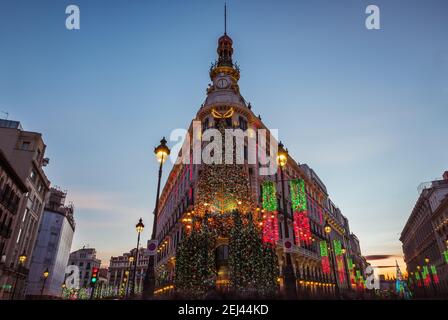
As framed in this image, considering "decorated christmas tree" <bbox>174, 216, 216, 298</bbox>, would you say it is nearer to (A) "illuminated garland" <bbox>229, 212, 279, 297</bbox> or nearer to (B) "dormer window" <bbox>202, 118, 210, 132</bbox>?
(A) "illuminated garland" <bbox>229, 212, 279, 297</bbox>

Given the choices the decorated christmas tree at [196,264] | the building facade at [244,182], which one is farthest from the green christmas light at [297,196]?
the decorated christmas tree at [196,264]

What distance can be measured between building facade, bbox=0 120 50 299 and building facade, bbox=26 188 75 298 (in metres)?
24.7

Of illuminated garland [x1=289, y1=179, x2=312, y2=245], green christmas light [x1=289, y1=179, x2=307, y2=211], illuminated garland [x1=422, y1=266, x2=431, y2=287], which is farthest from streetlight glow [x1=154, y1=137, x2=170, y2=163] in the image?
illuminated garland [x1=422, y1=266, x2=431, y2=287]

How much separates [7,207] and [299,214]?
3886cm

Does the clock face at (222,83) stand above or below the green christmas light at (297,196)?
above

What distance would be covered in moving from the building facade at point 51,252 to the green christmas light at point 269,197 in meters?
58.3

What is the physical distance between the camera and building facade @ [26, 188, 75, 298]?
62509 millimetres

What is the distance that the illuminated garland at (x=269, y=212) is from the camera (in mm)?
29469

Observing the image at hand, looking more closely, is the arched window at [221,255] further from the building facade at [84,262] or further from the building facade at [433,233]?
the building facade at [84,262]
